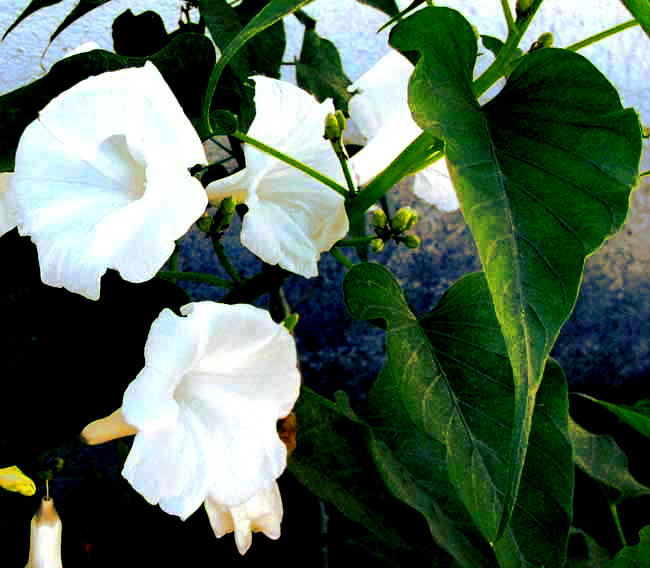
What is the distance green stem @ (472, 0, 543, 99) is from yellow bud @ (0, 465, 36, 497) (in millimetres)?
226

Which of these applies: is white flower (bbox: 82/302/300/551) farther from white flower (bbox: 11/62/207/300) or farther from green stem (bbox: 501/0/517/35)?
green stem (bbox: 501/0/517/35)

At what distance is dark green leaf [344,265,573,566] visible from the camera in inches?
10.7

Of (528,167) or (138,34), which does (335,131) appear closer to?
(528,167)

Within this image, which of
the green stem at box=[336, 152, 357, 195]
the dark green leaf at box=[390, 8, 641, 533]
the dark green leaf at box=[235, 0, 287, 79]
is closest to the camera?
the dark green leaf at box=[390, 8, 641, 533]

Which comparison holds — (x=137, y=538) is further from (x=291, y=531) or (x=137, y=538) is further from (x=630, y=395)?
(x=630, y=395)

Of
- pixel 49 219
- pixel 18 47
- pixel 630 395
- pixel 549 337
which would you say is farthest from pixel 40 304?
pixel 630 395

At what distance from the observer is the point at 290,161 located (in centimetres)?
26

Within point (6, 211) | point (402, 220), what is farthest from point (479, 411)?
point (6, 211)

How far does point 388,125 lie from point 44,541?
24cm

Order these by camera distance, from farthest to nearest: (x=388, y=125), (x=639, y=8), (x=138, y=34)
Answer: (x=138, y=34) < (x=388, y=125) < (x=639, y=8)

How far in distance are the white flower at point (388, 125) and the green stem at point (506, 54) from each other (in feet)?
0.14

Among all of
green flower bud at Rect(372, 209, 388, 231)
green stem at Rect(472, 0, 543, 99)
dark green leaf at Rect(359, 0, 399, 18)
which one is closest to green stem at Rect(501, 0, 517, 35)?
green stem at Rect(472, 0, 543, 99)

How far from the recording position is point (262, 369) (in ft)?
0.81

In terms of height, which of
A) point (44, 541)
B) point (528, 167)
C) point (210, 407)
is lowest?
point (44, 541)
